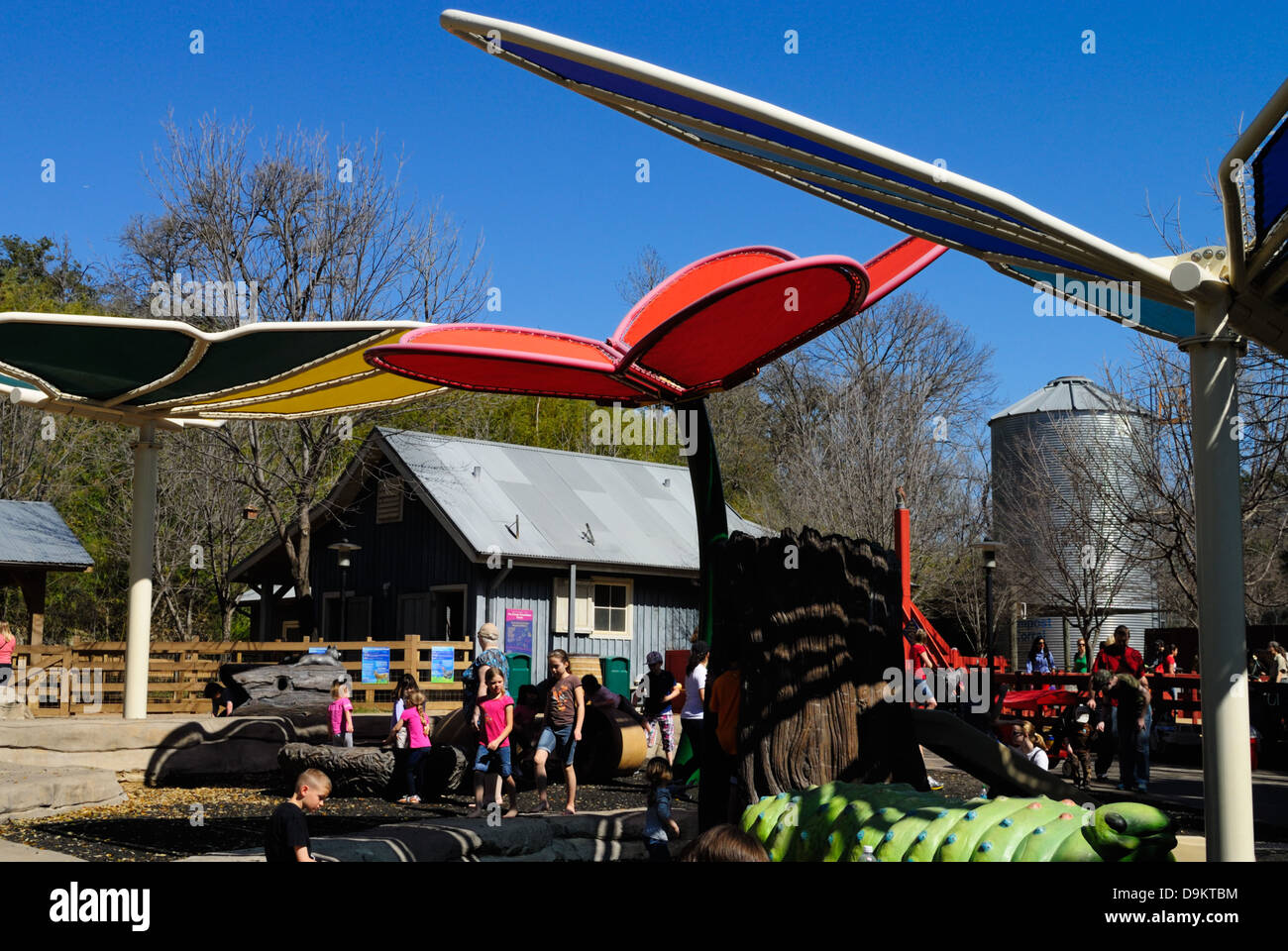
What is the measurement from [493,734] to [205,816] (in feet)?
9.13

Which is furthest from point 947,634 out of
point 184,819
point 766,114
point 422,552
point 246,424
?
point 766,114

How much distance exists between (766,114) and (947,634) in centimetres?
3476

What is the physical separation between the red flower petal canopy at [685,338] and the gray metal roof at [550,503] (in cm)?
1270

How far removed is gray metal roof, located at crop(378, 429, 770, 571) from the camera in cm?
2684

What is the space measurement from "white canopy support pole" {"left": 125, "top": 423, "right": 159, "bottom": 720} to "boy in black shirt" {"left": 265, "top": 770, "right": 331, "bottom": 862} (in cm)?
938

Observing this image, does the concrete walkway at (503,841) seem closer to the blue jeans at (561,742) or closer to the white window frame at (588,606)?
the blue jeans at (561,742)

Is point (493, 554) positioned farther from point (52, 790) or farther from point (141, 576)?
point (52, 790)

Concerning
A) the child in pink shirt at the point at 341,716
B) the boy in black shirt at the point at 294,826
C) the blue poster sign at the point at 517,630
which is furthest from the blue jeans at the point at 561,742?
the blue poster sign at the point at 517,630

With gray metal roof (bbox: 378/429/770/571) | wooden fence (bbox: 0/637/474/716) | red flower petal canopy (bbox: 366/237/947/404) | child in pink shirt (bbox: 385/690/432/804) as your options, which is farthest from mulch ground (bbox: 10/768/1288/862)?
gray metal roof (bbox: 378/429/770/571)

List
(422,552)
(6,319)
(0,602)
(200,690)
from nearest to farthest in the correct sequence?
(6,319)
(200,690)
(422,552)
(0,602)

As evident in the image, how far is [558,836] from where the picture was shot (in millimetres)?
10508

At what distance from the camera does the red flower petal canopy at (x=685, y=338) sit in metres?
10.9

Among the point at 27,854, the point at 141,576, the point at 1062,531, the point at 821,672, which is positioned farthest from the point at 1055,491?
the point at 27,854
